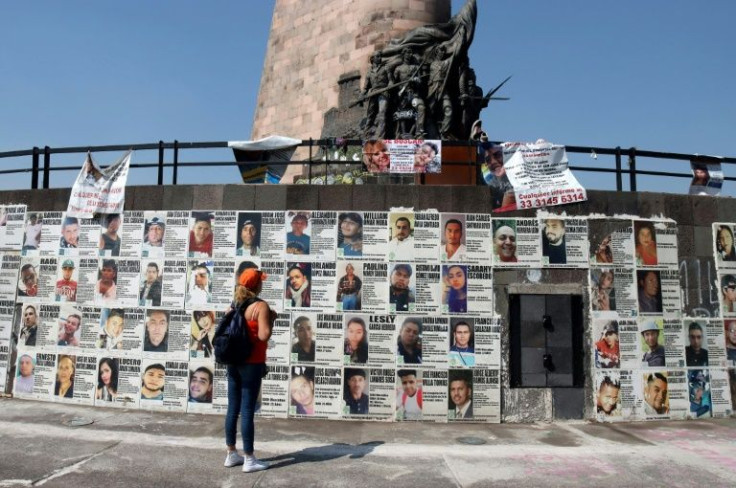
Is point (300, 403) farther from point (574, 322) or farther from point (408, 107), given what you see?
point (408, 107)

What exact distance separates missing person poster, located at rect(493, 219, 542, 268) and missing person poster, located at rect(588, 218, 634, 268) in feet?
2.53

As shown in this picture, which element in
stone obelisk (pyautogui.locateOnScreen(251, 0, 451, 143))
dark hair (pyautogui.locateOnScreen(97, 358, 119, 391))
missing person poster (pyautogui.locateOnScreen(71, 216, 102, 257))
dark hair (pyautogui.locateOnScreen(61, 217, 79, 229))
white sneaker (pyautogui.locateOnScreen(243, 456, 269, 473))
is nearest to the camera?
A: white sneaker (pyautogui.locateOnScreen(243, 456, 269, 473))

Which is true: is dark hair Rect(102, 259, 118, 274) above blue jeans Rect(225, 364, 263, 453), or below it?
above

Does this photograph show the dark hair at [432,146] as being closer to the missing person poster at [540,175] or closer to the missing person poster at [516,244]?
the missing person poster at [540,175]

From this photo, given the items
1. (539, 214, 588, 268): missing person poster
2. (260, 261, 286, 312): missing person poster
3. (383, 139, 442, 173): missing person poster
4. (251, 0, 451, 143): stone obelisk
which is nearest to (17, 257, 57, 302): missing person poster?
(260, 261, 286, 312): missing person poster

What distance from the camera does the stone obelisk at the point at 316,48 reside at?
1360cm

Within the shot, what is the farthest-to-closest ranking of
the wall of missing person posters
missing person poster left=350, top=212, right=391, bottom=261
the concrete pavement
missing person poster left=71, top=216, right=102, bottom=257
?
missing person poster left=71, top=216, right=102, bottom=257
missing person poster left=350, top=212, right=391, bottom=261
the wall of missing person posters
the concrete pavement

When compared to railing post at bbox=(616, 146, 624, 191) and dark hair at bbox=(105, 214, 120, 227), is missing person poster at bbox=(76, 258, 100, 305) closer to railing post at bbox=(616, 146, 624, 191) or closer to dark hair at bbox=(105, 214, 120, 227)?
dark hair at bbox=(105, 214, 120, 227)

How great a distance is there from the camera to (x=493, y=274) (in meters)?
7.33

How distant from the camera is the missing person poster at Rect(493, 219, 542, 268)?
737 cm

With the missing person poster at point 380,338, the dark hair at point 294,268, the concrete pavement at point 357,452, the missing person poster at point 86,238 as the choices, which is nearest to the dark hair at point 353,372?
the missing person poster at point 380,338

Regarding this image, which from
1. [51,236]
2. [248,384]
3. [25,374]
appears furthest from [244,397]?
[51,236]

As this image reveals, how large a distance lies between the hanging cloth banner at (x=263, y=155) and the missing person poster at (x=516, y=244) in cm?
317

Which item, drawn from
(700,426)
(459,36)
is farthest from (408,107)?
(700,426)
